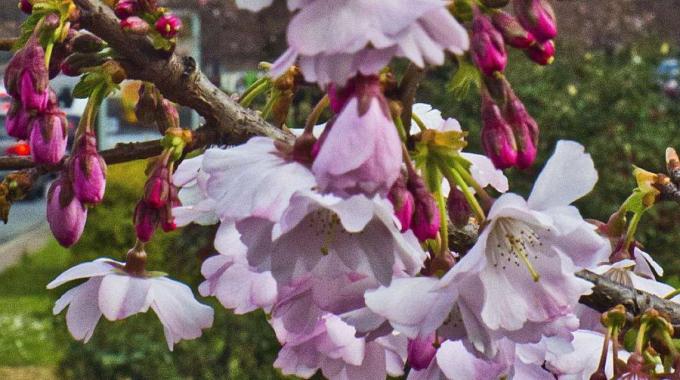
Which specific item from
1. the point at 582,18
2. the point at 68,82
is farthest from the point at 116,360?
the point at 582,18

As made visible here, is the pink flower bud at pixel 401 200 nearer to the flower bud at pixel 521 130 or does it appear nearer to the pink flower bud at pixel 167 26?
the flower bud at pixel 521 130

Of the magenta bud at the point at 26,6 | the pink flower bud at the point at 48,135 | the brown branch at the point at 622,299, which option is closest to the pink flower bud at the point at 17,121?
the pink flower bud at the point at 48,135

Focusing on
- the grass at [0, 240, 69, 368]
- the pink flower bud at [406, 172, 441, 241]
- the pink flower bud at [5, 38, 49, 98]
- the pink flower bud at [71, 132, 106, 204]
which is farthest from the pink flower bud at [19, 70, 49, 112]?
the grass at [0, 240, 69, 368]

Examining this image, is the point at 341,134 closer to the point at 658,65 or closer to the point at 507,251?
the point at 507,251

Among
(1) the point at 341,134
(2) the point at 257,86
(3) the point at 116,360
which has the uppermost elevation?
(1) the point at 341,134

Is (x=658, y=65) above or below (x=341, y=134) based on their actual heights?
below

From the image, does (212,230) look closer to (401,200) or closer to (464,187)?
(464,187)

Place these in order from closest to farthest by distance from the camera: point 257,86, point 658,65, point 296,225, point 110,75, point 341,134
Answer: point 341,134, point 296,225, point 110,75, point 257,86, point 658,65
